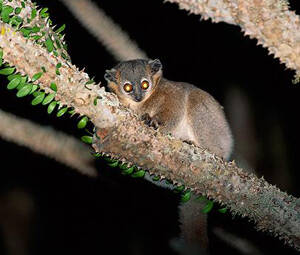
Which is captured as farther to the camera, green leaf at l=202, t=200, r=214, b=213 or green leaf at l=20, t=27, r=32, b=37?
green leaf at l=202, t=200, r=214, b=213

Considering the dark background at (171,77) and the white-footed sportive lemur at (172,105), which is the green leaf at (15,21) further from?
the dark background at (171,77)

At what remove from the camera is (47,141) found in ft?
15.3

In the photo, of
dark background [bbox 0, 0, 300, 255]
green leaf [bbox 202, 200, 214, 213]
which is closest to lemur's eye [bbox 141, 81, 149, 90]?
green leaf [bbox 202, 200, 214, 213]

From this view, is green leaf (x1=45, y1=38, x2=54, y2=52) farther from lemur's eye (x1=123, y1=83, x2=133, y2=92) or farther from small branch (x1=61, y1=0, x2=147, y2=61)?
small branch (x1=61, y1=0, x2=147, y2=61)

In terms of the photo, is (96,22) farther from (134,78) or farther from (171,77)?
(171,77)

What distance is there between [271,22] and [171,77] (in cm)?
710

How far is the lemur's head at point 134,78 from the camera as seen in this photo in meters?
5.66

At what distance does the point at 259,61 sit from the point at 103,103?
6740 millimetres

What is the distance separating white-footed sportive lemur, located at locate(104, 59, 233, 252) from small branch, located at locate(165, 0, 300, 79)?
2304mm

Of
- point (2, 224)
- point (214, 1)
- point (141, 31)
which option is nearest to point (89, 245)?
point (2, 224)

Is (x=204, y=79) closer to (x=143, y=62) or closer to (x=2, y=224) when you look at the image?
(x=143, y=62)

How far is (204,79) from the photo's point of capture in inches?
379

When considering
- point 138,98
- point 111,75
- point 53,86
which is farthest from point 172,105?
point 53,86

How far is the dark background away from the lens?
834 cm
